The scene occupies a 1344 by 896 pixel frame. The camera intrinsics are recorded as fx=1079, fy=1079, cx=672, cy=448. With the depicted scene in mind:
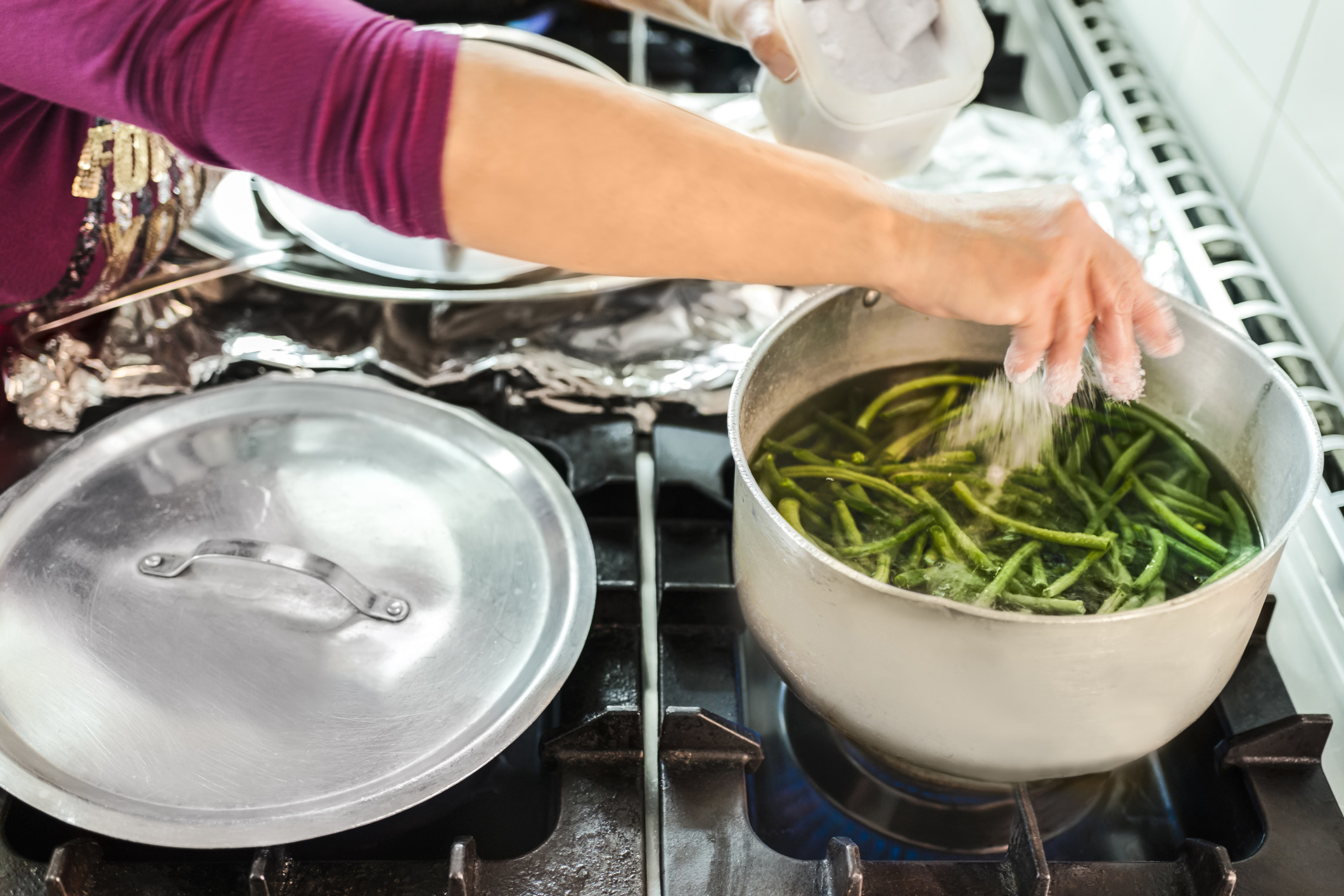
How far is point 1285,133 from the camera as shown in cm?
80

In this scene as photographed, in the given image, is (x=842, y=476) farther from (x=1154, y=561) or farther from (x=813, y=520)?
(x=1154, y=561)

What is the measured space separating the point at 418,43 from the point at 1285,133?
655 mm

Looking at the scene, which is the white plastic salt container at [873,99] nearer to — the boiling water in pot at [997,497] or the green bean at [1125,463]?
the boiling water in pot at [997,497]

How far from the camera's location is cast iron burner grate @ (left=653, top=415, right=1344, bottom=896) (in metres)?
0.57

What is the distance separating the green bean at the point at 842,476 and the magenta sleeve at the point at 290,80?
0.28m

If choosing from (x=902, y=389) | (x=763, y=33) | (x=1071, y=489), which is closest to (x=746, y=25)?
(x=763, y=33)

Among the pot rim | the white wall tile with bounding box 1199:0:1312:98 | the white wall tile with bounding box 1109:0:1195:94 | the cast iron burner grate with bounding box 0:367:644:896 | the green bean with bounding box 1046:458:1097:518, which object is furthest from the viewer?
the white wall tile with bounding box 1109:0:1195:94

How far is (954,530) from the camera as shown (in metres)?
0.64

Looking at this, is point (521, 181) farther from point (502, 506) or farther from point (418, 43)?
point (502, 506)

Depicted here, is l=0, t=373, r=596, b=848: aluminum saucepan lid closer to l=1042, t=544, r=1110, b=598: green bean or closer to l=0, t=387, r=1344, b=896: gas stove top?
l=0, t=387, r=1344, b=896: gas stove top

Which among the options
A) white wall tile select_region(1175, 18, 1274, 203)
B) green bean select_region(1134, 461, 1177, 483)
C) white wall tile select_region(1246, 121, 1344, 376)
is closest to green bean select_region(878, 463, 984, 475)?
green bean select_region(1134, 461, 1177, 483)

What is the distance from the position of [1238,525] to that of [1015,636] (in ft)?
0.87

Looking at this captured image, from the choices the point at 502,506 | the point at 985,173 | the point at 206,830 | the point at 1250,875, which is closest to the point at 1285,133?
the point at 985,173

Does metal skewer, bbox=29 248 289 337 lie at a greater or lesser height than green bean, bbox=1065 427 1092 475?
lesser
